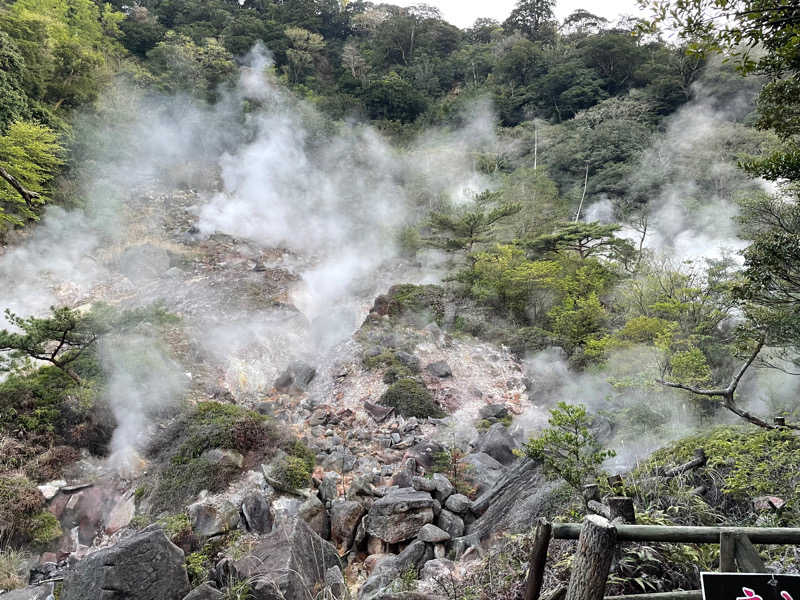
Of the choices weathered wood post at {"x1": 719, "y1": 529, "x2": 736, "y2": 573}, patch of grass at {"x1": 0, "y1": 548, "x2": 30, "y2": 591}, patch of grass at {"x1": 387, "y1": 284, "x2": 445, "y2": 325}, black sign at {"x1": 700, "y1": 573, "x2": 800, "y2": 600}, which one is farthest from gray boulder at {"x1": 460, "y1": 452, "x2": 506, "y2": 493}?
patch of grass at {"x1": 387, "y1": 284, "x2": 445, "y2": 325}

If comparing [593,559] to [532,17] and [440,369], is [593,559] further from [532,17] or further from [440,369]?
[532,17]

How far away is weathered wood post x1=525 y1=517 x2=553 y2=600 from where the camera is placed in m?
1.89

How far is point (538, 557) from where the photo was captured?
1.96 meters

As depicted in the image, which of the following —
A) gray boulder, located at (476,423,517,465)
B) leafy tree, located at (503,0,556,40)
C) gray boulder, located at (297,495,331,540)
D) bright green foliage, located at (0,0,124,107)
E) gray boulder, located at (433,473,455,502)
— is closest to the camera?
gray boulder, located at (297,495,331,540)

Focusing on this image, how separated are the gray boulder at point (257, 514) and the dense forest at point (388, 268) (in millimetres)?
56

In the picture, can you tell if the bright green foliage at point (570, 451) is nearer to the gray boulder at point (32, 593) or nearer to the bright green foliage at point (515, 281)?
the gray boulder at point (32, 593)

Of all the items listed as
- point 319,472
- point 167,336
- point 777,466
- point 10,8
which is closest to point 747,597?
point 777,466

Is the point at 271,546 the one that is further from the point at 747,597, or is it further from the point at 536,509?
the point at 747,597

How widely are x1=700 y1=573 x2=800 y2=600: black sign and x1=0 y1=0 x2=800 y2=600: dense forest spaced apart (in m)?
1.17

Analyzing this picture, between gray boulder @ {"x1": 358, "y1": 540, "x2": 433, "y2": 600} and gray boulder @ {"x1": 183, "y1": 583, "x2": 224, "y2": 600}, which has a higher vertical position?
gray boulder @ {"x1": 183, "y1": 583, "x2": 224, "y2": 600}

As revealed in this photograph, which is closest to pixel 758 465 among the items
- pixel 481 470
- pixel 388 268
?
pixel 481 470

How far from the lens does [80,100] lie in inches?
664

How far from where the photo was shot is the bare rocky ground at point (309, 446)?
3857 millimetres

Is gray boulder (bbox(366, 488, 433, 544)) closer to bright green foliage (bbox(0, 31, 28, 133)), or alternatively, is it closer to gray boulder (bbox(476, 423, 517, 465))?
gray boulder (bbox(476, 423, 517, 465))
